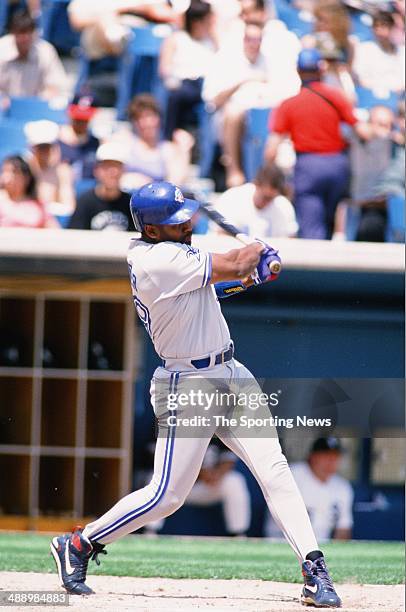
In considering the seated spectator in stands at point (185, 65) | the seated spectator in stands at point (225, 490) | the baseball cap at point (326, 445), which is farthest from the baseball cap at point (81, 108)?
the baseball cap at point (326, 445)

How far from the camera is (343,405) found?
5.79 meters

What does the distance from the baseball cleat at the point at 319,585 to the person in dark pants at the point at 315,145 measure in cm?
349

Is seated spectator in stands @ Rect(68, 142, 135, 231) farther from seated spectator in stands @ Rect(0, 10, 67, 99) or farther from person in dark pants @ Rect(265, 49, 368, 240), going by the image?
seated spectator in stands @ Rect(0, 10, 67, 99)

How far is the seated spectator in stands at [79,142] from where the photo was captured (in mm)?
7828

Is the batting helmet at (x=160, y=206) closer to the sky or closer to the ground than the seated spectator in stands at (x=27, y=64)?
closer to the ground

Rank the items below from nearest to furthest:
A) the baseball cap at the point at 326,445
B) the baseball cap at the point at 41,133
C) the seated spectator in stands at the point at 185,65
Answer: the baseball cap at the point at 326,445 < the baseball cap at the point at 41,133 < the seated spectator in stands at the point at 185,65

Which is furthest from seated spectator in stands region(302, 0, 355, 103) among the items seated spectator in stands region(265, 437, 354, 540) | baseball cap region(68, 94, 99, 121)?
seated spectator in stands region(265, 437, 354, 540)

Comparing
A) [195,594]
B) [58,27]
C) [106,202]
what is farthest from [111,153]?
[195,594]

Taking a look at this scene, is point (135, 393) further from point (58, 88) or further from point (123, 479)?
point (58, 88)

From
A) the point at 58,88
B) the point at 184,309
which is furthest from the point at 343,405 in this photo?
the point at 58,88

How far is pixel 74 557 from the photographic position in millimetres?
4148

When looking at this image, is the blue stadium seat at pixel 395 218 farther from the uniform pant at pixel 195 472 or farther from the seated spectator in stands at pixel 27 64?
the uniform pant at pixel 195 472

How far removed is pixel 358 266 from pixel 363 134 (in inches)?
48.8

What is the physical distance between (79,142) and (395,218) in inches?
84.1
